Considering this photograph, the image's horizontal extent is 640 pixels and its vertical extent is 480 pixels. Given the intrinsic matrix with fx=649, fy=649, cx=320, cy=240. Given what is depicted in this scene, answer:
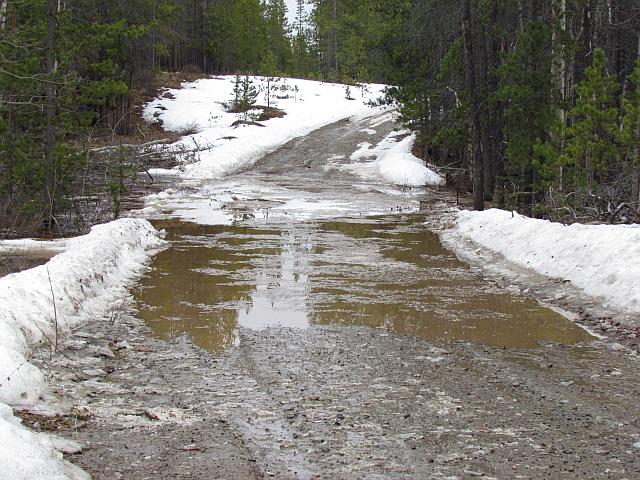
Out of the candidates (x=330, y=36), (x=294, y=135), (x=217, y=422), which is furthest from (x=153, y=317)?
(x=330, y=36)

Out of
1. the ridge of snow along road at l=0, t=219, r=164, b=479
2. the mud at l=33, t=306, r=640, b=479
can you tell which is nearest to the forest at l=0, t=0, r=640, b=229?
the ridge of snow along road at l=0, t=219, r=164, b=479

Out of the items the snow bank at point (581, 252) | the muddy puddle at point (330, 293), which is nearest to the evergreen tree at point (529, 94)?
the snow bank at point (581, 252)

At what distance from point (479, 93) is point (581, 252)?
11769mm

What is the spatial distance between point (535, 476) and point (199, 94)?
51987 millimetres

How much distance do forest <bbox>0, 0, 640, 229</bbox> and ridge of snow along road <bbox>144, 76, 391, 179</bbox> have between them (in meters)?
8.86

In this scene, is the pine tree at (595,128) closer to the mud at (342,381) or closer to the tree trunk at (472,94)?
the tree trunk at (472,94)

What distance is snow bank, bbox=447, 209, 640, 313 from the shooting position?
338 inches

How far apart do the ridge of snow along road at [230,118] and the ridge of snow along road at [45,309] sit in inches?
809

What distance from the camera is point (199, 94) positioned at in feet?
174

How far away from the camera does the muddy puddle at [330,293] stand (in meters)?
7.76

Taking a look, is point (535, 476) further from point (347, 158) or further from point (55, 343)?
point (347, 158)

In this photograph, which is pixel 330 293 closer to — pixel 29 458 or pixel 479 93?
pixel 29 458

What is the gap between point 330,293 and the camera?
31.6ft

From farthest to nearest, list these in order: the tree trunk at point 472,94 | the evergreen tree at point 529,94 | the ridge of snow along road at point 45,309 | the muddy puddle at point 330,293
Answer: the tree trunk at point 472,94 → the evergreen tree at point 529,94 → the muddy puddle at point 330,293 → the ridge of snow along road at point 45,309
